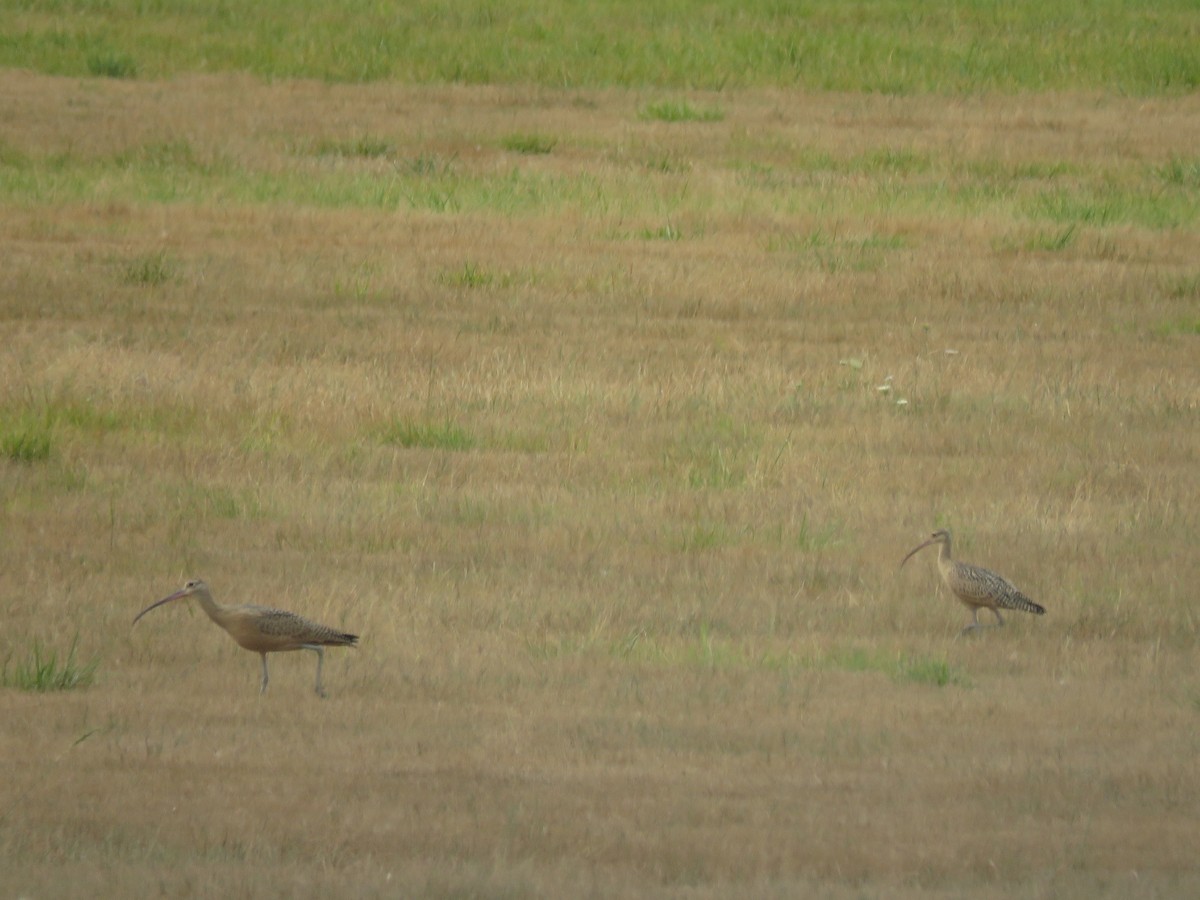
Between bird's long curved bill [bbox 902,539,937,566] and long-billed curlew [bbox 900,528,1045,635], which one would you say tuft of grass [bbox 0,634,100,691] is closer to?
long-billed curlew [bbox 900,528,1045,635]

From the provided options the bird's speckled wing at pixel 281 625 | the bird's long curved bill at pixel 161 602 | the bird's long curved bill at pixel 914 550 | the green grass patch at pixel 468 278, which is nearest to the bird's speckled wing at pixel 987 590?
the bird's long curved bill at pixel 914 550

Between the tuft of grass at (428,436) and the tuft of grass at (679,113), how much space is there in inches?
570

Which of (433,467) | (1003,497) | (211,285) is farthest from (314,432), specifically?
(211,285)

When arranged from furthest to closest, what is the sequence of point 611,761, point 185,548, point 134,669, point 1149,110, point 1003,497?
1. point 1149,110
2. point 1003,497
3. point 185,548
4. point 134,669
5. point 611,761

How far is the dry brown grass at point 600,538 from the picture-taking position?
6105mm

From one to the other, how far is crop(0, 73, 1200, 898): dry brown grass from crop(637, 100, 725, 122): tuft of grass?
4644 millimetres

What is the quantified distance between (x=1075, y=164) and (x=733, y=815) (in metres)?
18.1

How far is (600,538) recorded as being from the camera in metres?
9.70

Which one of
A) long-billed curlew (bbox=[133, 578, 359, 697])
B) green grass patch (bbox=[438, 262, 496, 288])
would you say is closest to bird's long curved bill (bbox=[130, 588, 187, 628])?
long-billed curlew (bbox=[133, 578, 359, 697])

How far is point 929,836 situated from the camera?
6066 mm

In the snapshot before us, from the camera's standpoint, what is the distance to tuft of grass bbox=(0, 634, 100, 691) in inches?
290

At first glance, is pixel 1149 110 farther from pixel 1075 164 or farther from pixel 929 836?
pixel 929 836

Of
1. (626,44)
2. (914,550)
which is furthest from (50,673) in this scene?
(626,44)

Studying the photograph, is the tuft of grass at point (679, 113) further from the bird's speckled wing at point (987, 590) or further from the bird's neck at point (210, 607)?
the bird's neck at point (210, 607)
